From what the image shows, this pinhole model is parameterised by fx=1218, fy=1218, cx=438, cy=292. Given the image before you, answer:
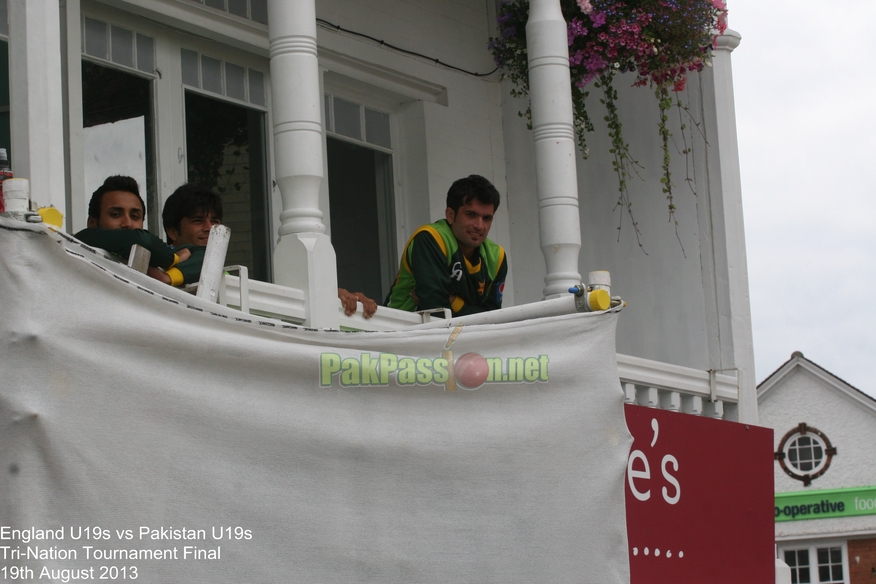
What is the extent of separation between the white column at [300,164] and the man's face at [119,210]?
54 centimetres

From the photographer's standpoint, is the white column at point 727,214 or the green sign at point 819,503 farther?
the green sign at point 819,503

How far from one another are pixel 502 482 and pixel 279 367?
0.89m

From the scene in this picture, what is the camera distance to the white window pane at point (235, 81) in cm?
679

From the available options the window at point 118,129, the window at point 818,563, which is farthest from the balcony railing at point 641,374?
the window at point 818,563

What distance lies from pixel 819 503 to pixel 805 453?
1.63 m

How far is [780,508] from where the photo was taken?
23.8m

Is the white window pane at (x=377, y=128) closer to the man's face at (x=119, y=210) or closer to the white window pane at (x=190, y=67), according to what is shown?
the white window pane at (x=190, y=67)

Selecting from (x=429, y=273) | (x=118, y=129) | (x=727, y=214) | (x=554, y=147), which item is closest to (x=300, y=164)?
(x=429, y=273)

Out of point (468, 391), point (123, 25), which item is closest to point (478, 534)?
point (468, 391)

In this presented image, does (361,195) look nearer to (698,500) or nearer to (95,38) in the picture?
(95,38)

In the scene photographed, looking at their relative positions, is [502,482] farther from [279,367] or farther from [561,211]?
[561,211]

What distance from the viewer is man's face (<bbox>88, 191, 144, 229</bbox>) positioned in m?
4.49

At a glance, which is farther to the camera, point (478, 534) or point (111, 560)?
point (478, 534)

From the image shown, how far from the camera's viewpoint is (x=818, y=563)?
2334 cm
